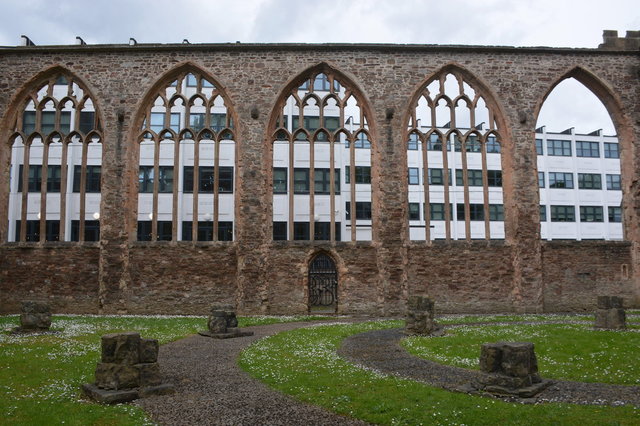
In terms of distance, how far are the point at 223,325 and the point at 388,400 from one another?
823cm

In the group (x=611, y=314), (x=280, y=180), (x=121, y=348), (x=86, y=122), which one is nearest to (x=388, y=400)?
(x=121, y=348)

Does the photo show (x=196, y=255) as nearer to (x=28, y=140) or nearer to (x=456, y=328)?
(x=28, y=140)

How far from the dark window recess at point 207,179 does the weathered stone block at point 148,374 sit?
28941mm

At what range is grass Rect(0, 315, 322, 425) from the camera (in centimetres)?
664

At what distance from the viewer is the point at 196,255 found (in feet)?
69.3

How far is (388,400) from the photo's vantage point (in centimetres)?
723

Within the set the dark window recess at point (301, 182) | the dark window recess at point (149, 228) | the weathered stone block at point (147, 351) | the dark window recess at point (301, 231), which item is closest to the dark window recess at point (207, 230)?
the dark window recess at point (149, 228)

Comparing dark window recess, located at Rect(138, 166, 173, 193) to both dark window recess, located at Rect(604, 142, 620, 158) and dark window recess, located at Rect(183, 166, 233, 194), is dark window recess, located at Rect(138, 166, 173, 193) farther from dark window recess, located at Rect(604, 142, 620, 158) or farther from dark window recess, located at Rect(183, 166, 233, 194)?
dark window recess, located at Rect(604, 142, 620, 158)

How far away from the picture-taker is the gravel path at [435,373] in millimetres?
7492

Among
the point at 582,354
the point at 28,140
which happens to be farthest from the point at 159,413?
the point at 28,140

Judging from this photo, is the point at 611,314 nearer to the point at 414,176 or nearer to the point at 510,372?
the point at 510,372

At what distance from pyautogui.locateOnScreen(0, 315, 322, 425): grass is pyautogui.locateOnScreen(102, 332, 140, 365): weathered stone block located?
0.67m

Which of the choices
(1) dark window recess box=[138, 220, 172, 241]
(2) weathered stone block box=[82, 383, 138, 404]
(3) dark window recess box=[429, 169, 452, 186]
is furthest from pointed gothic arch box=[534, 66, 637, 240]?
(3) dark window recess box=[429, 169, 452, 186]

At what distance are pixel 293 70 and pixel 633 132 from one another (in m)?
14.4
